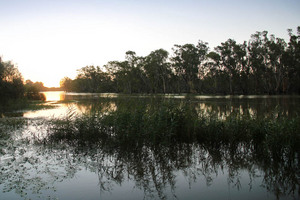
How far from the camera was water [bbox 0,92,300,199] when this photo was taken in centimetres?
569

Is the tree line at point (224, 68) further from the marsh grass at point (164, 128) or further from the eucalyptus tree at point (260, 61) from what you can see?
the marsh grass at point (164, 128)

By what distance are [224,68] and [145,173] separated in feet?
242

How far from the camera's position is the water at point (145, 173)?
224 inches

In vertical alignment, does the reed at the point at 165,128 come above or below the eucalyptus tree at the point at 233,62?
below

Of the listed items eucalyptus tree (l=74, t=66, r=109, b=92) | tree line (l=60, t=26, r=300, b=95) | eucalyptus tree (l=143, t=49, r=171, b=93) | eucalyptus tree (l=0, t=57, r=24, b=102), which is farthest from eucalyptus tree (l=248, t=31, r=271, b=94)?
eucalyptus tree (l=74, t=66, r=109, b=92)

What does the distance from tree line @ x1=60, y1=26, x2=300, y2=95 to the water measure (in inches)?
2490

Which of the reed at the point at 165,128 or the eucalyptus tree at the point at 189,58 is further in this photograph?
the eucalyptus tree at the point at 189,58

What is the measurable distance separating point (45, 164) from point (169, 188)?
4.26 m

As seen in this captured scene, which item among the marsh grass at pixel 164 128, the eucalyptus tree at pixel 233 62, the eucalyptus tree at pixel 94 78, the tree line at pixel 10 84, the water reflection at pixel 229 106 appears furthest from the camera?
the eucalyptus tree at pixel 94 78

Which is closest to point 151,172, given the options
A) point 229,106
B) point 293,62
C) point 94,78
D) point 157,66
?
point 229,106

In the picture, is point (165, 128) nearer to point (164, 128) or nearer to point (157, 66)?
point (164, 128)

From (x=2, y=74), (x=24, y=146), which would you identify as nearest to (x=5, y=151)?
(x=24, y=146)

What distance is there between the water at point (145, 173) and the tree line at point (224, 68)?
6324 centimetres

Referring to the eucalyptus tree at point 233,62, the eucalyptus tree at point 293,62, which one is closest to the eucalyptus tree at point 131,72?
the eucalyptus tree at point 233,62
